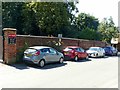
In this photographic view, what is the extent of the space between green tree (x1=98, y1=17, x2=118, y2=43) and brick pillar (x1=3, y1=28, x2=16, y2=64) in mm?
48603

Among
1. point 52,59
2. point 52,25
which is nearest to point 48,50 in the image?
point 52,59

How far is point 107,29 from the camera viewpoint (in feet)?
241

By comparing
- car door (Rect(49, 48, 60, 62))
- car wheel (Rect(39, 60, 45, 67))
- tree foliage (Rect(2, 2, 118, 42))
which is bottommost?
car wheel (Rect(39, 60, 45, 67))

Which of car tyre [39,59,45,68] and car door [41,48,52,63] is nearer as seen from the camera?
car tyre [39,59,45,68]

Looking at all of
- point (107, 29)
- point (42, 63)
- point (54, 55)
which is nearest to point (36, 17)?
point (54, 55)

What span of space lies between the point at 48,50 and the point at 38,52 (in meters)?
1.27

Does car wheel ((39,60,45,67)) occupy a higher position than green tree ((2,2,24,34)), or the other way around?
green tree ((2,2,24,34))

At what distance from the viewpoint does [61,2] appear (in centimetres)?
3750

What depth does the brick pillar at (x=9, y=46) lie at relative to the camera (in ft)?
59.3

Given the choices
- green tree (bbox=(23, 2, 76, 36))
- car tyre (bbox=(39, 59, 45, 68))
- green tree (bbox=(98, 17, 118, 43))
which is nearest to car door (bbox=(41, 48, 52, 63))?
car tyre (bbox=(39, 59, 45, 68))

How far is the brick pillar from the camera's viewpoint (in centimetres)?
1808

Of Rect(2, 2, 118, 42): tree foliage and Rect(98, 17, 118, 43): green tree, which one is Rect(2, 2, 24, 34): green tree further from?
Rect(98, 17, 118, 43): green tree

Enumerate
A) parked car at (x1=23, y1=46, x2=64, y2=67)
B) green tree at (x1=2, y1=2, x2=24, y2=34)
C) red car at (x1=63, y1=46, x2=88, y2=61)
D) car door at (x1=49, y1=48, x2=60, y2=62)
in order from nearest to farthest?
parked car at (x1=23, y1=46, x2=64, y2=67) < car door at (x1=49, y1=48, x2=60, y2=62) < red car at (x1=63, y1=46, x2=88, y2=61) < green tree at (x1=2, y1=2, x2=24, y2=34)

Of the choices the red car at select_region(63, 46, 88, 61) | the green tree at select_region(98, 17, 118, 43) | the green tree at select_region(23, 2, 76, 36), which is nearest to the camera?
the red car at select_region(63, 46, 88, 61)
